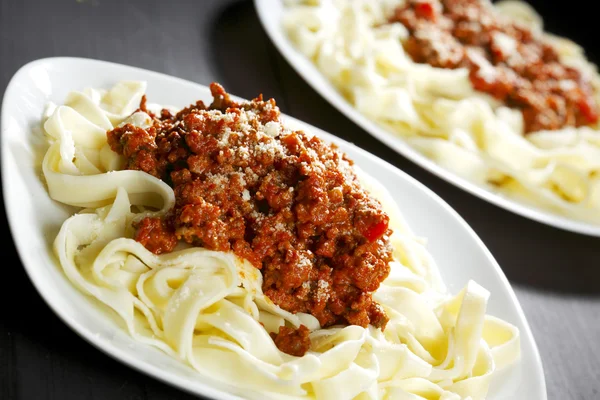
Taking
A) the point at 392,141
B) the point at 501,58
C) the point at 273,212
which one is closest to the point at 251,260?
the point at 273,212

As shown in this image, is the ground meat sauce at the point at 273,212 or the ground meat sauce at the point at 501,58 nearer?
the ground meat sauce at the point at 273,212

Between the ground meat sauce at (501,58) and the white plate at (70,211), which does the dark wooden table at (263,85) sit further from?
the ground meat sauce at (501,58)

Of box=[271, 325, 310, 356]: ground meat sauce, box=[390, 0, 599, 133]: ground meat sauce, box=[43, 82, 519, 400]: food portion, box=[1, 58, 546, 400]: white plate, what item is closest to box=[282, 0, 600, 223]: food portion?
box=[390, 0, 599, 133]: ground meat sauce

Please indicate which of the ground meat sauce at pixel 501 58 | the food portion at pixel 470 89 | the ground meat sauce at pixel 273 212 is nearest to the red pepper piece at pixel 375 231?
the ground meat sauce at pixel 273 212

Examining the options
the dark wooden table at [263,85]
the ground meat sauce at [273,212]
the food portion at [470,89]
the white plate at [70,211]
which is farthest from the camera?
the food portion at [470,89]

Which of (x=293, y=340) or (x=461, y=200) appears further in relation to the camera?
(x=461, y=200)

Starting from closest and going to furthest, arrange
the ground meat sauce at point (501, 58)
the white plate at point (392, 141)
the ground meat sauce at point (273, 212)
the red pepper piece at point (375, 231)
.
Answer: the ground meat sauce at point (273, 212)
the red pepper piece at point (375, 231)
the white plate at point (392, 141)
the ground meat sauce at point (501, 58)

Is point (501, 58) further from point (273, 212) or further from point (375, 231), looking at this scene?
point (273, 212)
